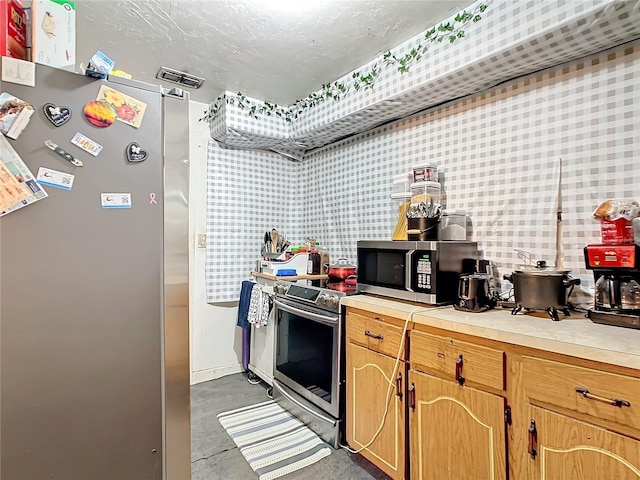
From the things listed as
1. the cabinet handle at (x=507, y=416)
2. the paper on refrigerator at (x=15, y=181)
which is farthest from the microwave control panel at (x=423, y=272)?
the paper on refrigerator at (x=15, y=181)

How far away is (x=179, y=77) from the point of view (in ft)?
7.99

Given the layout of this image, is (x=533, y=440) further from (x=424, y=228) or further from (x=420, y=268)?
(x=424, y=228)

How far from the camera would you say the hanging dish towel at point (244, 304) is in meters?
2.85

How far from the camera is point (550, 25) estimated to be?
137cm

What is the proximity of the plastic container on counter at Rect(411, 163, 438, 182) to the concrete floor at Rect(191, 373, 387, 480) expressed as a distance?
1.66m

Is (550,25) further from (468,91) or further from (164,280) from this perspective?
(164,280)

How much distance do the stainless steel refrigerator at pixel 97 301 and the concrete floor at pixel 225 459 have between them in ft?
2.76

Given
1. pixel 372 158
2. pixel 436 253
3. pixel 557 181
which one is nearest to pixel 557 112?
pixel 557 181

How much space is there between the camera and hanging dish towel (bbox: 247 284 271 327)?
2635 millimetres

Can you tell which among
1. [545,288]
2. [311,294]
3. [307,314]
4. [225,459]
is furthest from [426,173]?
[225,459]

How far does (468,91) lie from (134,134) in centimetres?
175

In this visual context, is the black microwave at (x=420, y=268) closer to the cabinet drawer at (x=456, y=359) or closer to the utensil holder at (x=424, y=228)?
the utensil holder at (x=424, y=228)

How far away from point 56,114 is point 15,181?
0.21 m

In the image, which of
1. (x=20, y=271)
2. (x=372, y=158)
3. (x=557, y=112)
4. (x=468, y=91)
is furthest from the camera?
(x=372, y=158)
